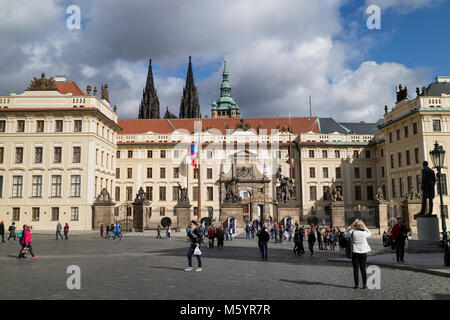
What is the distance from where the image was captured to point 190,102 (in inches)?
3873

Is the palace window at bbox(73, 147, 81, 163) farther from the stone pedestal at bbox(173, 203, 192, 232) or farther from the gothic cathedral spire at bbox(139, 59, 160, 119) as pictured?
the gothic cathedral spire at bbox(139, 59, 160, 119)

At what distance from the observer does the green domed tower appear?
8781 cm

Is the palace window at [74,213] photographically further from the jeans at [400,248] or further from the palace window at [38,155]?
the jeans at [400,248]

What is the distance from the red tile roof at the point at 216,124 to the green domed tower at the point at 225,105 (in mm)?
22159

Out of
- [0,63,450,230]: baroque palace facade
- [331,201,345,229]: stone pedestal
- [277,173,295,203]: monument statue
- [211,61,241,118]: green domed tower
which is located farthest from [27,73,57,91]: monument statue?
[211,61,241,118]: green domed tower

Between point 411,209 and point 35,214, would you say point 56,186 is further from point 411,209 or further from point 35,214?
point 411,209

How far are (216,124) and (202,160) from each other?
8.16 metres

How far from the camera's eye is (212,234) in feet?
70.8

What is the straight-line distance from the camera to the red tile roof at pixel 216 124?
6220 centimetres

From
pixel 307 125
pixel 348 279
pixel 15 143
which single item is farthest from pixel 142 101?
pixel 348 279

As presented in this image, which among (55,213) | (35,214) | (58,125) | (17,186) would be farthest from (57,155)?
(35,214)

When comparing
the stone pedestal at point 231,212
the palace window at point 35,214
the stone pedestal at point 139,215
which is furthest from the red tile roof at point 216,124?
the stone pedestal at point 139,215

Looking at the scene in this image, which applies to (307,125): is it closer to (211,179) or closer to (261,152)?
(261,152)

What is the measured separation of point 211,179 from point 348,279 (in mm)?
47705
